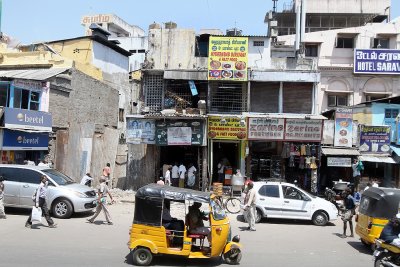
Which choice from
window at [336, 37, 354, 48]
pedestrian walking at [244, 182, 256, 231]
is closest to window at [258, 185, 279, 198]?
pedestrian walking at [244, 182, 256, 231]

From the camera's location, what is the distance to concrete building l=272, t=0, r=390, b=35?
133 feet

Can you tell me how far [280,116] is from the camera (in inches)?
853

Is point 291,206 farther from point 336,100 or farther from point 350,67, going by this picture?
point 350,67

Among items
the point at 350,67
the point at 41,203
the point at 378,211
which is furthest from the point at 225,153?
the point at 378,211

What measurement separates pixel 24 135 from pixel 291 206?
40.1 ft

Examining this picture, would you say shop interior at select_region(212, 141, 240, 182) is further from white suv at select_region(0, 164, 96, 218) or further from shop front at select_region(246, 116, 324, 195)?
white suv at select_region(0, 164, 96, 218)

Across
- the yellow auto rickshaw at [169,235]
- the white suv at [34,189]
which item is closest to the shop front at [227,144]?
the white suv at [34,189]

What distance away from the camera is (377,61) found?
2862 cm

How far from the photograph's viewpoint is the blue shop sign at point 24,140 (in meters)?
18.1

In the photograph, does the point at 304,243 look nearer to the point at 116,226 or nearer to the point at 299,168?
the point at 116,226

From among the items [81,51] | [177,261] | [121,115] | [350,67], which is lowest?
[177,261]

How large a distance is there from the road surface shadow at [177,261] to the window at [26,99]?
12377mm

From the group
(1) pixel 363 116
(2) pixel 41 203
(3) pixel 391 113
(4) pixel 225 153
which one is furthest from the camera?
(1) pixel 363 116

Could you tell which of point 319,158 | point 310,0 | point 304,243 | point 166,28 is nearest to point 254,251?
point 304,243
